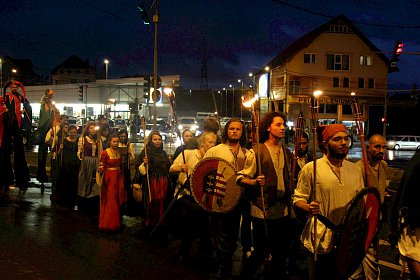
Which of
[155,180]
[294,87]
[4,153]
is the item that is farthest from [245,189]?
[294,87]

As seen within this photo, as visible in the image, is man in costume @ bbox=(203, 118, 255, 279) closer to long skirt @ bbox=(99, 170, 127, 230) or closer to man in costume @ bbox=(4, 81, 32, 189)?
long skirt @ bbox=(99, 170, 127, 230)

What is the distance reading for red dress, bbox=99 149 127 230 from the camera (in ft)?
25.7

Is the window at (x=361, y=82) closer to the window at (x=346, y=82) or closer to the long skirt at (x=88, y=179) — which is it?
the window at (x=346, y=82)

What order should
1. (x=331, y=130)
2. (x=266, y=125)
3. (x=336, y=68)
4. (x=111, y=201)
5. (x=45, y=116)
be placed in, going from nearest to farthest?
1. (x=331, y=130)
2. (x=266, y=125)
3. (x=111, y=201)
4. (x=45, y=116)
5. (x=336, y=68)

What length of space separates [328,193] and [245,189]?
1.47 m

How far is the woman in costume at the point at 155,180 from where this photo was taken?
25.4 feet

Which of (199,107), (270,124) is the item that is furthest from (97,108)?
(270,124)

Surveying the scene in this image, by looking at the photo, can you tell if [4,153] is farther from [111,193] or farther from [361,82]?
[361,82]

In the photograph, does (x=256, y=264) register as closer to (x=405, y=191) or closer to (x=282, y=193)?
(x=282, y=193)

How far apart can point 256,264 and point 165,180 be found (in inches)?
124

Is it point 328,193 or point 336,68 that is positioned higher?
point 336,68

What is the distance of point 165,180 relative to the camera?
25.5 feet

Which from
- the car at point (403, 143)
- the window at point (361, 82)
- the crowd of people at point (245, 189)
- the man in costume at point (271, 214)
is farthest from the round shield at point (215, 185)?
the window at point (361, 82)

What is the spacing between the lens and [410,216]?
3.89 m
